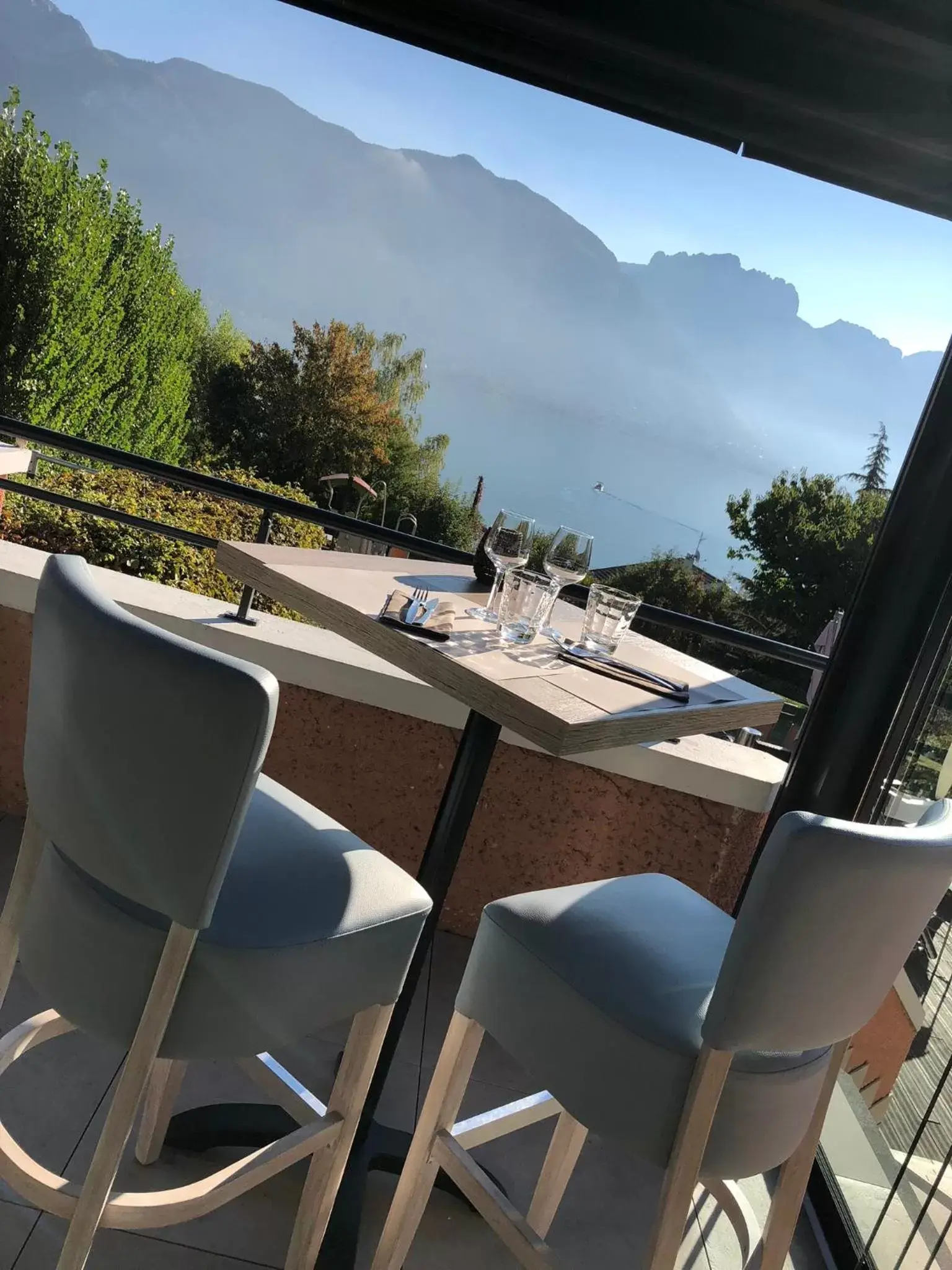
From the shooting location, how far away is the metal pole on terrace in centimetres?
161

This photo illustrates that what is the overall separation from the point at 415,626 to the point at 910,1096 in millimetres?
1073

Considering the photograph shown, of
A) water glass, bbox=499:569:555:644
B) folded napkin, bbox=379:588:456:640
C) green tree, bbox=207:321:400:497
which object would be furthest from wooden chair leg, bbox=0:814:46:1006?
green tree, bbox=207:321:400:497

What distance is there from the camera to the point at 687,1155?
0.88 meters

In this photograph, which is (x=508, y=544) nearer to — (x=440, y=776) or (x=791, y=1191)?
(x=440, y=776)

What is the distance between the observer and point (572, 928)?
1.05 m

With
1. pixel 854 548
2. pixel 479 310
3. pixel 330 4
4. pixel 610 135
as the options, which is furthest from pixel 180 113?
pixel 330 4

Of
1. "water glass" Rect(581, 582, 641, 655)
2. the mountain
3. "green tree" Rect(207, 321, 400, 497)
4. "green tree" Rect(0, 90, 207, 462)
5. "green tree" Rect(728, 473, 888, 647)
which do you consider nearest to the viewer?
"water glass" Rect(581, 582, 641, 655)

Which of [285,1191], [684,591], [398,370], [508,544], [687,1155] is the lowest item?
[684,591]

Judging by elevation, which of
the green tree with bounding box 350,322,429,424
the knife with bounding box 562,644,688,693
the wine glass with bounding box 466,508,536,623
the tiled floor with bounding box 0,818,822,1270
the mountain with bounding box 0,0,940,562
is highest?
the mountain with bounding box 0,0,940,562

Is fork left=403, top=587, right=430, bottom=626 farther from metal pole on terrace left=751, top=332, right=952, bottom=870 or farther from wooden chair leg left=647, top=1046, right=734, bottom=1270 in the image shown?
metal pole on terrace left=751, top=332, right=952, bottom=870

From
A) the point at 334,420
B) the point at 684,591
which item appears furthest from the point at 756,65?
the point at 334,420

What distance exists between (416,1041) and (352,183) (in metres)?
76.1

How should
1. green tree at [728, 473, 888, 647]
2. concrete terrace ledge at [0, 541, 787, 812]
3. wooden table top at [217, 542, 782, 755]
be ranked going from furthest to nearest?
green tree at [728, 473, 888, 647], concrete terrace ledge at [0, 541, 787, 812], wooden table top at [217, 542, 782, 755]

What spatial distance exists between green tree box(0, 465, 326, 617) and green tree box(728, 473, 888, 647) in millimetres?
22044
